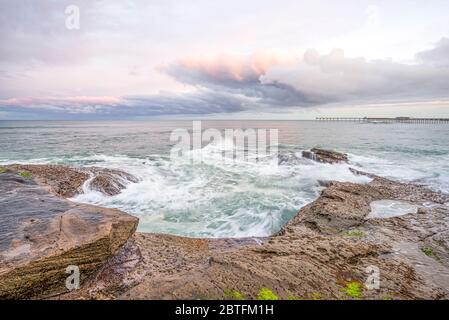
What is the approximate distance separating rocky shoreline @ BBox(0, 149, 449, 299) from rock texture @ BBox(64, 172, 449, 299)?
21mm

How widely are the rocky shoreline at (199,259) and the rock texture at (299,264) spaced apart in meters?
0.02

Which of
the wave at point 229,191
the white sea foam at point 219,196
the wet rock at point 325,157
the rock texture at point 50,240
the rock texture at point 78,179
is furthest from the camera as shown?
the wet rock at point 325,157

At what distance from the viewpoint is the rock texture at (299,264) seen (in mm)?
4410

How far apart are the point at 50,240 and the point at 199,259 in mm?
3059

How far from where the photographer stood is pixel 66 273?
475cm

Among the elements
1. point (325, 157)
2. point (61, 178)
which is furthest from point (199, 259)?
point (325, 157)

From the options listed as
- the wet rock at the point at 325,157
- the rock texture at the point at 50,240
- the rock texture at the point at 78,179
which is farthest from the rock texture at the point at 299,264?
the wet rock at the point at 325,157

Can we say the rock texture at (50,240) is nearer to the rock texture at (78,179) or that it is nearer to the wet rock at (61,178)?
the wet rock at (61,178)

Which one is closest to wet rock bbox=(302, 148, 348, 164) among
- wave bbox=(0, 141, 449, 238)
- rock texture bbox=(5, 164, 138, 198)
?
wave bbox=(0, 141, 449, 238)

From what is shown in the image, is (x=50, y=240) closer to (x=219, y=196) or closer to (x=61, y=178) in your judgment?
(x=219, y=196)
